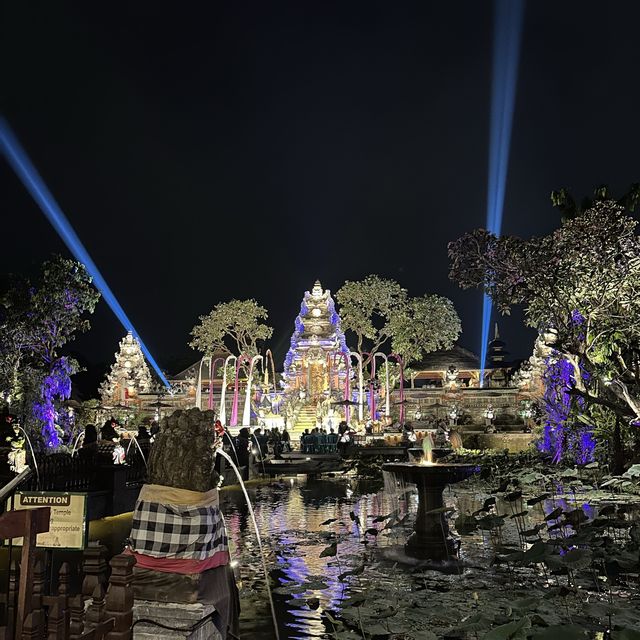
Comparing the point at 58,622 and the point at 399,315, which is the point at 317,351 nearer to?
the point at 399,315

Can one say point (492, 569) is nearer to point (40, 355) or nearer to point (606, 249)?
point (606, 249)

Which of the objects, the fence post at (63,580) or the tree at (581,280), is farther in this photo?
the tree at (581,280)

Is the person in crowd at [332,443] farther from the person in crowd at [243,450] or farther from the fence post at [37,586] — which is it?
the fence post at [37,586]

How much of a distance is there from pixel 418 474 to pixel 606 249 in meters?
9.22

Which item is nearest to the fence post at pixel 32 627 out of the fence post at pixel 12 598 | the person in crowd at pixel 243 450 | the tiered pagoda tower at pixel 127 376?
the fence post at pixel 12 598

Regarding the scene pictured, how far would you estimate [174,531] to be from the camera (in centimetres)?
371

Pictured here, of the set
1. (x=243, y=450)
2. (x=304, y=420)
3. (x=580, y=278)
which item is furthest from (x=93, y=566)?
(x=304, y=420)

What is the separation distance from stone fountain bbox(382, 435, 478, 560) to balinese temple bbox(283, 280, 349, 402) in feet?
107

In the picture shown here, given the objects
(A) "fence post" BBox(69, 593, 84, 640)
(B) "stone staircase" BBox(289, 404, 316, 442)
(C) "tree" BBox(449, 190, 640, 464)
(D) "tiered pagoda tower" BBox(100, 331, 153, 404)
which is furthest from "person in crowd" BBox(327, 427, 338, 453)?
(D) "tiered pagoda tower" BBox(100, 331, 153, 404)

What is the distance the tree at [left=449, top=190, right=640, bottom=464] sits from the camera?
1460cm

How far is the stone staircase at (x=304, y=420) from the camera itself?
3728cm

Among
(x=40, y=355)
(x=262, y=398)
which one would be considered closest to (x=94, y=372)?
(x=262, y=398)

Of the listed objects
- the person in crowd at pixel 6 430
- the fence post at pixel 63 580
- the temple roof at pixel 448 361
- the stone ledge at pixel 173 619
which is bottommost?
the person in crowd at pixel 6 430

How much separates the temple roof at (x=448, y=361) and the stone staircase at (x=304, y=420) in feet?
57.8
